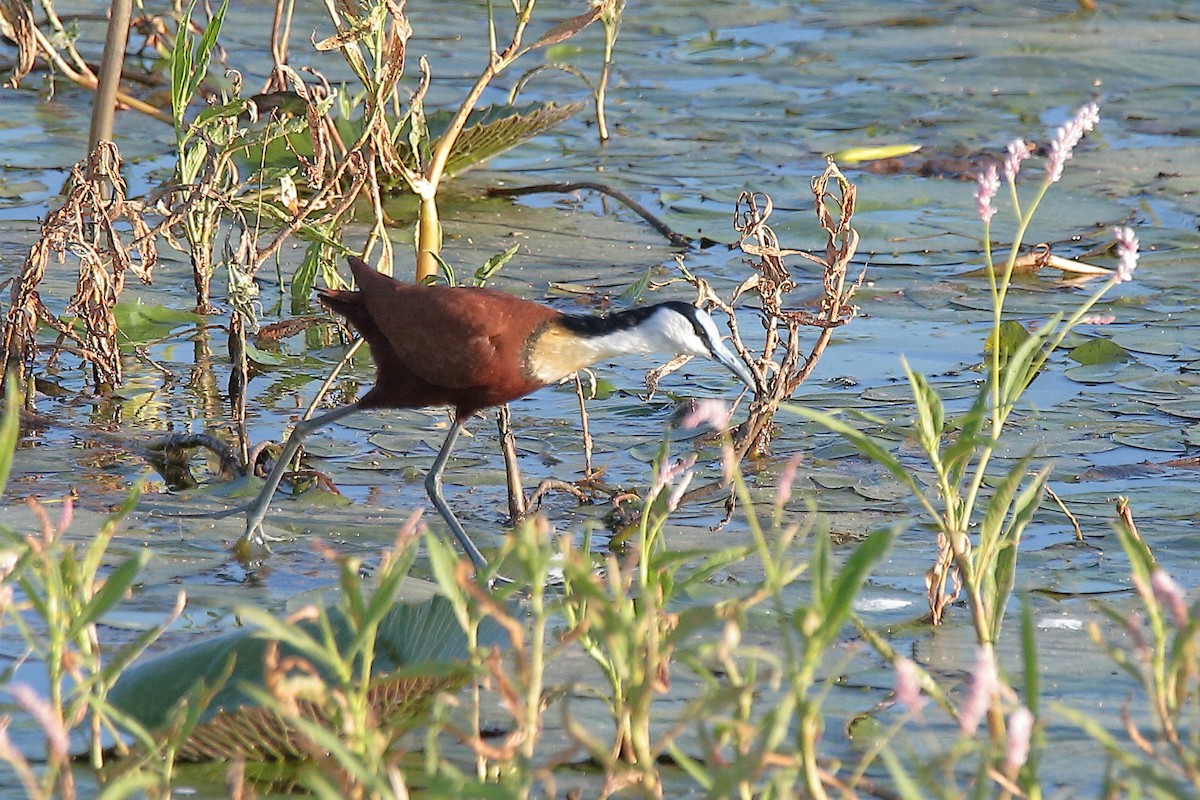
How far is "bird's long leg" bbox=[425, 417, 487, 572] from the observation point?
140 inches

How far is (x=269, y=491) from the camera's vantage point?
3.61 meters

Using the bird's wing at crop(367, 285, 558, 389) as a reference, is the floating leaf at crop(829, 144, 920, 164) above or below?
above

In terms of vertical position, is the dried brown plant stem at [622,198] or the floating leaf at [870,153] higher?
the floating leaf at [870,153]

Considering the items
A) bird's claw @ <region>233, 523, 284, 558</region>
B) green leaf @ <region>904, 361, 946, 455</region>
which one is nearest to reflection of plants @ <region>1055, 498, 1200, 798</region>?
green leaf @ <region>904, 361, 946, 455</region>

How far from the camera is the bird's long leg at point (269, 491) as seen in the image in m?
3.56

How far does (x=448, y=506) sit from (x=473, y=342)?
50 centimetres

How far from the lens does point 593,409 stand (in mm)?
4648

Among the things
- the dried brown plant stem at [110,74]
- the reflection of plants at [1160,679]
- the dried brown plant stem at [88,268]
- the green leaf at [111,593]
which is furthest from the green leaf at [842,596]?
the dried brown plant stem at [110,74]

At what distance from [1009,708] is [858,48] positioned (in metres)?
7.07

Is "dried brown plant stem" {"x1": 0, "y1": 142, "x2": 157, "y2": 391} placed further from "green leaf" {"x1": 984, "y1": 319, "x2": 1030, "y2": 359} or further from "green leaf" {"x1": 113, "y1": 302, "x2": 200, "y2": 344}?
"green leaf" {"x1": 984, "y1": 319, "x2": 1030, "y2": 359}

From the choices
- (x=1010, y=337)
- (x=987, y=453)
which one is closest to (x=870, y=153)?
(x=1010, y=337)

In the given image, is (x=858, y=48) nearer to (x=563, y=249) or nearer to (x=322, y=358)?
(x=563, y=249)

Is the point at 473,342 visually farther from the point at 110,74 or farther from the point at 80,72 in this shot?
the point at 80,72

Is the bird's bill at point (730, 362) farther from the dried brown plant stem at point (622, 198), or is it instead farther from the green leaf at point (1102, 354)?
the dried brown plant stem at point (622, 198)
